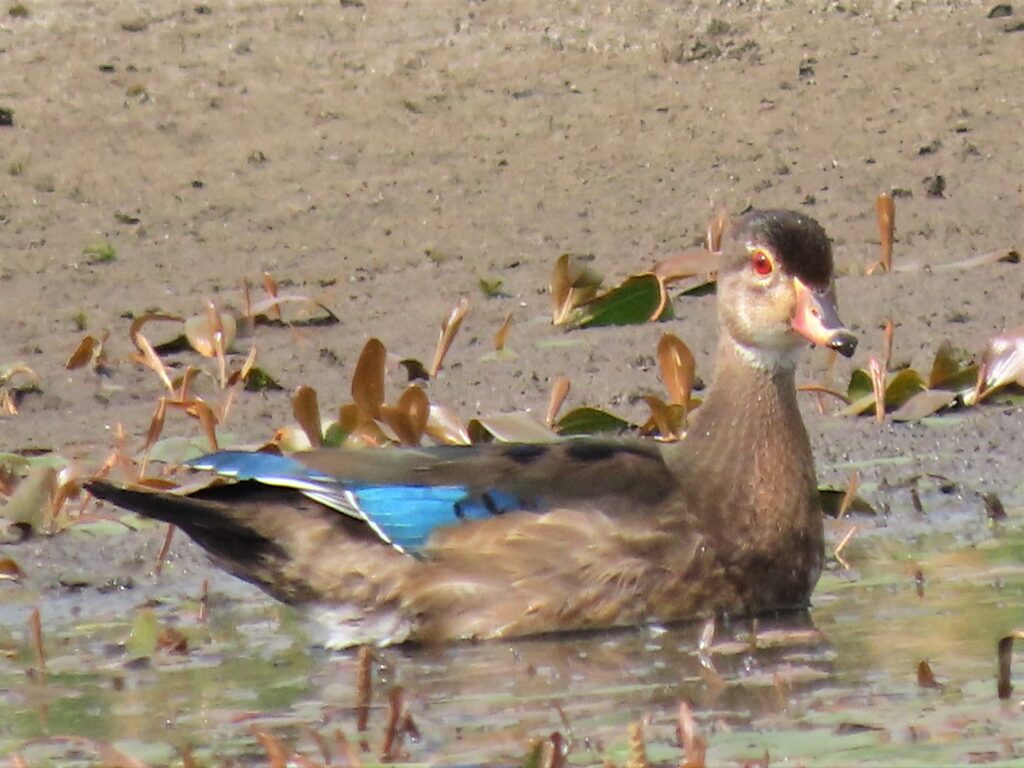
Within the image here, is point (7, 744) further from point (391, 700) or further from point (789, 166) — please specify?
point (789, 166)

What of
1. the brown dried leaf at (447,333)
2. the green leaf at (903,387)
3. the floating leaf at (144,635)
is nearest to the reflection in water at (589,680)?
the floating leaf at (144,635)

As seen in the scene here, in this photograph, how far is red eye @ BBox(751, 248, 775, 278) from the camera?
23.9 feet

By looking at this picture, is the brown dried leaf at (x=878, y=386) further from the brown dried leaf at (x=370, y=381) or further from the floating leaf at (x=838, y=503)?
the brown dried leaf at (x=370, y=381)

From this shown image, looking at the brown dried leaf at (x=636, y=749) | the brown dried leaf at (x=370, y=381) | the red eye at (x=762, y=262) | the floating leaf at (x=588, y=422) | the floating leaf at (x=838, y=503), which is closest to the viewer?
the brown dried leaf at (x=636, y=749)

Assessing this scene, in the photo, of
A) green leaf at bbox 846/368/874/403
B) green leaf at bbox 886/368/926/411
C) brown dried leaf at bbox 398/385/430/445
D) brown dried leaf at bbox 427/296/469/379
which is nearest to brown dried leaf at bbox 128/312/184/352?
brown dried leaf at bbox 427/296/469/379

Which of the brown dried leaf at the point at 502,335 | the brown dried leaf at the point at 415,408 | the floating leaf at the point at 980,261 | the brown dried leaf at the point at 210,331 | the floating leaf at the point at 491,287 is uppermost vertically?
the floating leaf at the point at 491,287

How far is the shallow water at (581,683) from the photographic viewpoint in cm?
533

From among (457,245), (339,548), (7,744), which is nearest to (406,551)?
(339,548)

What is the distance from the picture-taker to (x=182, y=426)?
30.1ft

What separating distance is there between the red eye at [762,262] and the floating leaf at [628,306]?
8.66ft

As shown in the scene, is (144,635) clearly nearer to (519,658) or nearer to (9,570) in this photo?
(519,658)

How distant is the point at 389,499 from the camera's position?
272 inches

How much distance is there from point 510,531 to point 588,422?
168cm

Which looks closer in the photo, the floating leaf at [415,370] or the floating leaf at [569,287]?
the floating leaf at [415,370]
